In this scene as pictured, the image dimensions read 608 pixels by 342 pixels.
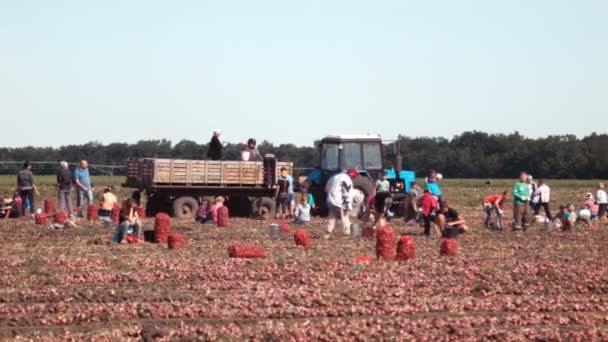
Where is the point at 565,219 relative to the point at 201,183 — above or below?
below

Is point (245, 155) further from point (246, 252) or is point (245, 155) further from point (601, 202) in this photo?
point (246, 252)

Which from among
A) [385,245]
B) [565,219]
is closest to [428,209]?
[565,219]

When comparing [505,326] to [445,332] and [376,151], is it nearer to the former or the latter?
[445,332]

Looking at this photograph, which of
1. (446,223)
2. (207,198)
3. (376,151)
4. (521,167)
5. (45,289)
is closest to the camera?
(45,289)

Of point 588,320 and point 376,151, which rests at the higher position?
point 376,151

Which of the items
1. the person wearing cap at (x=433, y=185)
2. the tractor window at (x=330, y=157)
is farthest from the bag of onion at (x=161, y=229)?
the tractor window at (x=330, y=157)

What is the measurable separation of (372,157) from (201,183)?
541cm

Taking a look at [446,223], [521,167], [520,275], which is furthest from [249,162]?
[521,167]

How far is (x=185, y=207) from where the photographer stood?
120 ft

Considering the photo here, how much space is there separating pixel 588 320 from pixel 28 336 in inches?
254

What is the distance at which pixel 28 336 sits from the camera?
12320 millimetres

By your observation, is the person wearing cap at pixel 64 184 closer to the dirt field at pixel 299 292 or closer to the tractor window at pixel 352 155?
the tractor window at pixel 352 155

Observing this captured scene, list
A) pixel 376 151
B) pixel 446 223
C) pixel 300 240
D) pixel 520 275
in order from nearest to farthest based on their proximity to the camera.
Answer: pixel 520 275
pixel 300 240
pixel 446 223
pixel 376 151

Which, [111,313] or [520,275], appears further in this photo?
[520,275]
